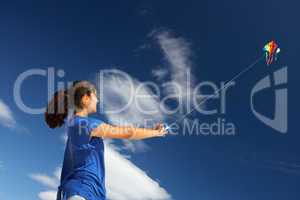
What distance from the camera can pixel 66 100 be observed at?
7.01 m

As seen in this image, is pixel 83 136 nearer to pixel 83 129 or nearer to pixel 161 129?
pixel 83 129

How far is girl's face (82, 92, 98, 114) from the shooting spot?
277 inches

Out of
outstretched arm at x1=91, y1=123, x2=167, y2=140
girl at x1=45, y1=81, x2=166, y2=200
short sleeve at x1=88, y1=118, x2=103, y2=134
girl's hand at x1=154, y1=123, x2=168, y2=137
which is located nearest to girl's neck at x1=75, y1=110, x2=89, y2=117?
girl at x1=45, y1=81, x2=166, y2=200

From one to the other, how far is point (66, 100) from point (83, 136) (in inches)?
25.9

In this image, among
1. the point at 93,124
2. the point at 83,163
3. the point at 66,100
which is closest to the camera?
the point at 83,163

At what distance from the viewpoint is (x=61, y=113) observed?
7016 mm

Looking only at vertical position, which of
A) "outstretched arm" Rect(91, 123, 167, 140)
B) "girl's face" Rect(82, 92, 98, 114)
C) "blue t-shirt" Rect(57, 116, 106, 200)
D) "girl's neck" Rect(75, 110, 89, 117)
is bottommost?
"blue t-shirt" Rect(57, 116, 106, 200)

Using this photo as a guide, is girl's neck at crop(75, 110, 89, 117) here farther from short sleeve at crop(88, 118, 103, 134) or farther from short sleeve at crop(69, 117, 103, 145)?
short sleeve at crop(88, 118, 103, 134)

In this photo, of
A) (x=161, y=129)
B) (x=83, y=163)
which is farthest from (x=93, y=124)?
(x=161, y=129)

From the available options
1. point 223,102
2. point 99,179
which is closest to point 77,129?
point 99,179

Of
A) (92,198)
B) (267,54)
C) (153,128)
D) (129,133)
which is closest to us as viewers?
(92,198)

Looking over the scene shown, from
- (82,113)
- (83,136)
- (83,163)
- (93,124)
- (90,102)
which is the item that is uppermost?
(90,102)

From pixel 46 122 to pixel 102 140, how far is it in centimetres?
97

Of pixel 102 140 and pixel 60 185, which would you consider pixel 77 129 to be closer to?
pixel 102 140
